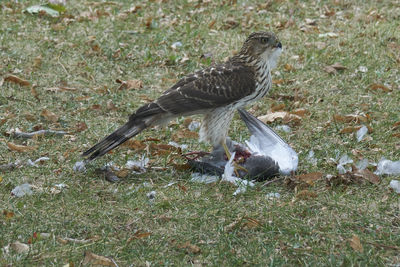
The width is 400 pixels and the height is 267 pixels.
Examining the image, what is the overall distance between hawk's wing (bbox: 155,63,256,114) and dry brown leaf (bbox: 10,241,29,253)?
5.90ft

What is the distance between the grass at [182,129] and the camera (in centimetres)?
427

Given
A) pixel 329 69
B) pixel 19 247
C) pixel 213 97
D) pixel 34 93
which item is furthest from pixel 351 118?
pixel 19 247

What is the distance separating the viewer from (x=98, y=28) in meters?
9.38

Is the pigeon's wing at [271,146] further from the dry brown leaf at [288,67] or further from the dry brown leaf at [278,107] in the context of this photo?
the dry brown leaf at [288,67]

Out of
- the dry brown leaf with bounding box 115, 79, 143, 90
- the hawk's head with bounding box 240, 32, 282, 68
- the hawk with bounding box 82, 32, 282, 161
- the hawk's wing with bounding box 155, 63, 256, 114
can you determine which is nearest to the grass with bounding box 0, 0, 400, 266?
the dry brown leaf with bounding box 115, 79, 143, 90

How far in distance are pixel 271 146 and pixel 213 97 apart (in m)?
0.66

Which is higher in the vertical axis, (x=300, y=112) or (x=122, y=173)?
(x=122, y=173)

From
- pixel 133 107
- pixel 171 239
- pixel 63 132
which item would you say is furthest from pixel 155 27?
pixel 171 239

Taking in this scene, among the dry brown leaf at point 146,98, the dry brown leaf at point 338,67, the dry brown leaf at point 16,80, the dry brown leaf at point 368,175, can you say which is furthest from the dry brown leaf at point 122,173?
the dry brown leaf at point 338,67

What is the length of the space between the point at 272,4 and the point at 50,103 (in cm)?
457

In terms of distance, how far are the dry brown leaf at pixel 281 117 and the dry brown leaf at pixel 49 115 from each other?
2.11 m

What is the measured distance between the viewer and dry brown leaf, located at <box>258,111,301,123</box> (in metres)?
6.66

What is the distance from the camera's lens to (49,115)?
6.80 metres

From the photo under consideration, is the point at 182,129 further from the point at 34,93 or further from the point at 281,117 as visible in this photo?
the point at 34,93
